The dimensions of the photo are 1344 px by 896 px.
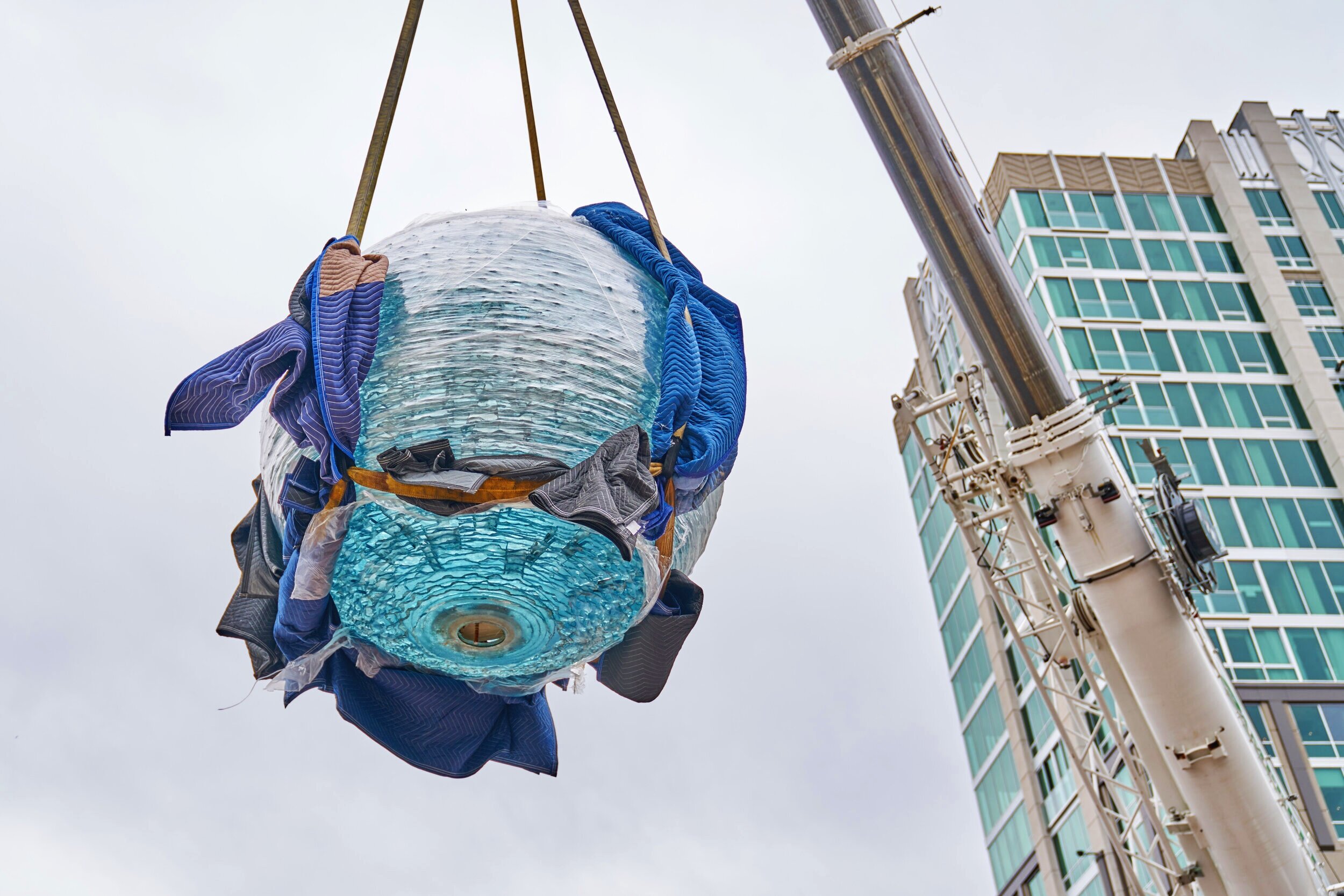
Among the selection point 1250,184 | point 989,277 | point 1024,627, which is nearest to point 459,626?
point 989,277

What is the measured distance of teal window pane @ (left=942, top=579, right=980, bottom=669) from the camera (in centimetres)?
3011

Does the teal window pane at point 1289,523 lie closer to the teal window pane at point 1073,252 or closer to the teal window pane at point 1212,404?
the teal window pane at point 1212,404

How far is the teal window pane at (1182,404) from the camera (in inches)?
1035

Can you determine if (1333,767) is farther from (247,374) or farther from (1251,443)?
(247,374)

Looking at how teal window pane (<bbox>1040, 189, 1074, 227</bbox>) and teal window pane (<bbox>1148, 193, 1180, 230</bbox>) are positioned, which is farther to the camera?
teal window pane (<bbox>1148, 193, 1180, 230</bbox>)

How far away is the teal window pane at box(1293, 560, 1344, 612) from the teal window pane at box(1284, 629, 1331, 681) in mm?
657

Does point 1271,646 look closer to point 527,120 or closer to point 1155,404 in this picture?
point 1155,404

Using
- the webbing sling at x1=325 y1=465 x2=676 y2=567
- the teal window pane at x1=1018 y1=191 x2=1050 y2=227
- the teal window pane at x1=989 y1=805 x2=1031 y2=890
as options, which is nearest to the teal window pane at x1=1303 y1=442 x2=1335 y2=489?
the teal window pane at x1=1018 y1=191 x2=1050 y2=227

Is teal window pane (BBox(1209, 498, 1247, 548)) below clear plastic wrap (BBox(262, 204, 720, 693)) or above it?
above

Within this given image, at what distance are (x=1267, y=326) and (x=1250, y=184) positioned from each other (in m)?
4.06

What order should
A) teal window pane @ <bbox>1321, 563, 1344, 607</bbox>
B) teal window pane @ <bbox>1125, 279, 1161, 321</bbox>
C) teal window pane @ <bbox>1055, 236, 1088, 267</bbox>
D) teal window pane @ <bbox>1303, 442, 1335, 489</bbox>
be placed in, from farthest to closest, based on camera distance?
teal window pane @ <bbox>1055, 236, 1088, 267</bbox> → teal window pane @ <bbox>1125, 279, 1161, 321</bbox> → teal window pane @ <bbox>1303, 442, 1335, 489</bbox> → teal window pane @ <bbox>1321, 563, 1344, 607</bbox>

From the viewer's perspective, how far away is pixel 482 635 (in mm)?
2744

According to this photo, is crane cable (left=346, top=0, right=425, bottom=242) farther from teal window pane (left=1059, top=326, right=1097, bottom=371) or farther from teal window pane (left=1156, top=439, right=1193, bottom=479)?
teal window pane (left=1059, top=326, right=1097, bottom=371)

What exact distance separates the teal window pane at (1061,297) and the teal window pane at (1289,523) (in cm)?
533
